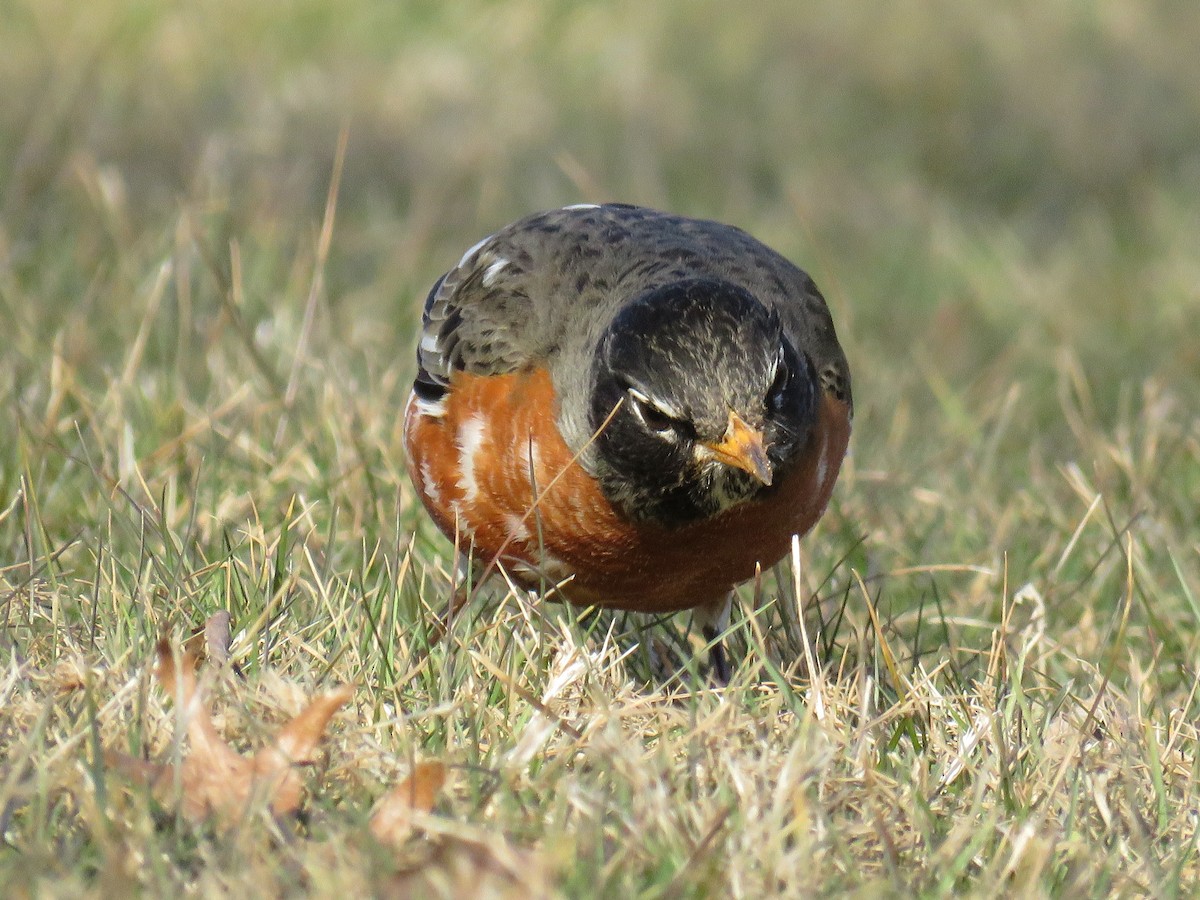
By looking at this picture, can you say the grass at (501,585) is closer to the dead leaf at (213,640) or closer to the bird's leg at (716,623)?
the dead leaf at (213,640)

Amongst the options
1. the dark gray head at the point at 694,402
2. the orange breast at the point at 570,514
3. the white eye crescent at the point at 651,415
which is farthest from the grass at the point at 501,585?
the white eye crescent at the point at 651,415

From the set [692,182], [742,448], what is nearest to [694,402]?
[742,448]

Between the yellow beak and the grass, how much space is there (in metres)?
0.40

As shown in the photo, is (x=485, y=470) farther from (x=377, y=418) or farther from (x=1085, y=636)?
(x=1085, y=636)

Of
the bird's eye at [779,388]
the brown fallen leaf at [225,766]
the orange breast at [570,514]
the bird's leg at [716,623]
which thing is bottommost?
the bird's leg at [716,623]

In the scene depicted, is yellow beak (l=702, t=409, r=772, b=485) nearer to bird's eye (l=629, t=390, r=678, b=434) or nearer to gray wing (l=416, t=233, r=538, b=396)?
bird's eye (l=629, t=390, r=678, b=434)

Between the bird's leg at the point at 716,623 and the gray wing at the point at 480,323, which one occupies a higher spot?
the gray wing at the point at 480,323

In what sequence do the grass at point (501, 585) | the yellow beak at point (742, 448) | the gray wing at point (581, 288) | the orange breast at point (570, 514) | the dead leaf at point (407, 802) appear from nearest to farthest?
the dead leaf at point (407, 802) → the grass at point (501, 585) → the yellow beak at point (742, 448) → the orange breast at point (570, 514) → the gray wing at point (581, 288)

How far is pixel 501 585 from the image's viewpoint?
14.8ft

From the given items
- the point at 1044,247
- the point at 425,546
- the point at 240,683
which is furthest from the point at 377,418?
the point at 1044,247

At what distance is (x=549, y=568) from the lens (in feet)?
13.7

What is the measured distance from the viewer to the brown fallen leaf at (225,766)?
272 centimetres

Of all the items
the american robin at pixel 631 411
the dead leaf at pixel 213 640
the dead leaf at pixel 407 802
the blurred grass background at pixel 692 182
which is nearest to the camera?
the dead leaf at pixel 407 802

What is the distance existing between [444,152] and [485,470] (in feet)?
18.4
